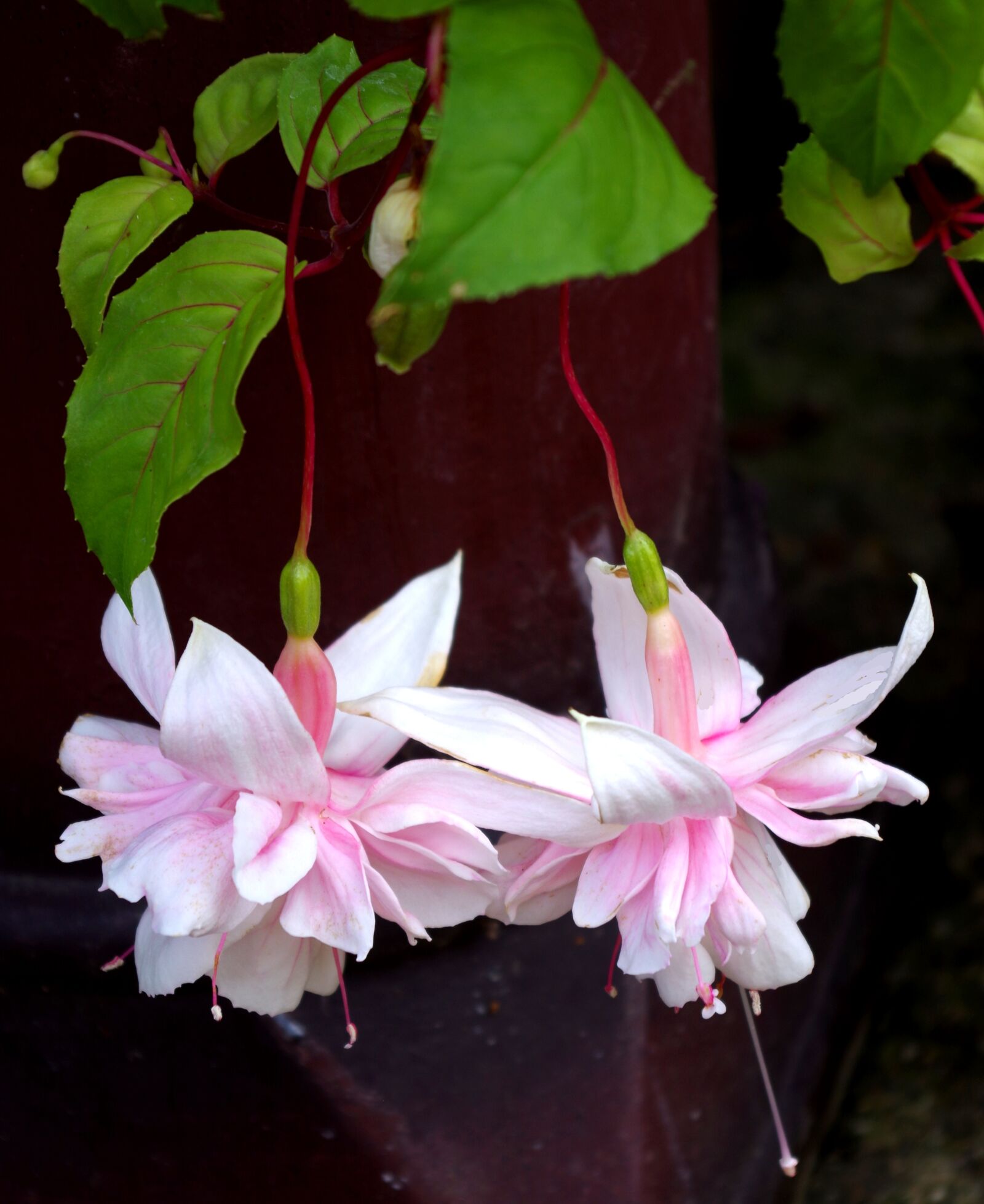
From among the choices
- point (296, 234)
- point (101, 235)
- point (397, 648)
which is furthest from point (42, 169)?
point (397, 648)

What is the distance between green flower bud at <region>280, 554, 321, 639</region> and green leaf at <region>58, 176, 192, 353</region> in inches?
5.7

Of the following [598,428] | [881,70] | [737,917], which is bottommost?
[737,917]

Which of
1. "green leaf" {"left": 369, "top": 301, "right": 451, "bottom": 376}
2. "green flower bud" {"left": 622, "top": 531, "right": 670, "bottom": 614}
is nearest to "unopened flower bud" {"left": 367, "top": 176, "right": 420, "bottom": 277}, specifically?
"green leaf" {"left": 369, "top": 301, "right": 451, "bottom": 376}

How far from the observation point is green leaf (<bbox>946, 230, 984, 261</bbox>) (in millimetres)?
500

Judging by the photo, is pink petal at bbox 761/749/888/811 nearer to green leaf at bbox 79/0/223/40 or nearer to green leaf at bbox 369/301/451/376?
green leaf at bbox 369/301/451/376

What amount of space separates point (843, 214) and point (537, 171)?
243 mm

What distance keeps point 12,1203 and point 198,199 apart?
2.12ft

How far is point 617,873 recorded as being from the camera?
45 cm

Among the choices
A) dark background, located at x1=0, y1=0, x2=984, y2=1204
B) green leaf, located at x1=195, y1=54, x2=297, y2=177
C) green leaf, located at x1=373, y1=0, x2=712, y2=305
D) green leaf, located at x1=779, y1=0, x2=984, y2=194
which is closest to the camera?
green leaf, located at x1=373, y1=0, x2=712, y2=305

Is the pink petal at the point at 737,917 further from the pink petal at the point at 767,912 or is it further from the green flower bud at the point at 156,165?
the green flower bud at the point at 156,165

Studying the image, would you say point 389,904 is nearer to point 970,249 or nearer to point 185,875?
point 185,875

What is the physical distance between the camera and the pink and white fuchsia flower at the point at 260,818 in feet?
1.37

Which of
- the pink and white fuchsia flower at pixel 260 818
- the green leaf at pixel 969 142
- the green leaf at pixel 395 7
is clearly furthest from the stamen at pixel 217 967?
the green leaf at pixel 969 142

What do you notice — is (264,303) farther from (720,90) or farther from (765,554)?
(720,90)
